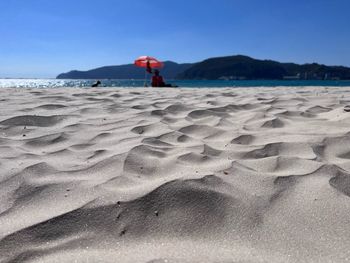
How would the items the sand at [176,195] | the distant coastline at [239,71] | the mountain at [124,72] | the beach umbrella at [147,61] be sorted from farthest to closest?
the mountain at [124,72] → the distant coastline at [239,71] → the beach umbrella at [147,61] → the sand at [176,195]

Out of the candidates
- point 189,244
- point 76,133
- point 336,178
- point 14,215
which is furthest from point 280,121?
point 14,215

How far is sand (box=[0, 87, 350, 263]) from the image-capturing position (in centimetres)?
107

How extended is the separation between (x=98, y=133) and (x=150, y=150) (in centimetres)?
66

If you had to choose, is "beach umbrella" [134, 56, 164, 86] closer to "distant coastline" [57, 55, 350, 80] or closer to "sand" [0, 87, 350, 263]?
"sand" [0, 87, 350, 263]

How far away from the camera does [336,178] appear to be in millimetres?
1538

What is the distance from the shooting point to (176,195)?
1381mm

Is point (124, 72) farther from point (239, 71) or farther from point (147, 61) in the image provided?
point (147, 61)

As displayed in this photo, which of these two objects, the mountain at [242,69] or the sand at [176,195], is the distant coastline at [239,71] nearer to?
the mountain at [242,69]

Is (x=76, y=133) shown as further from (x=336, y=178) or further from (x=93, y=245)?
(x=336, y=178)

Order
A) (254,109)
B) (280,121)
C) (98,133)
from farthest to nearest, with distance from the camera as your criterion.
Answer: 1. (254,109)
2. (280,121)
3. (98,133)

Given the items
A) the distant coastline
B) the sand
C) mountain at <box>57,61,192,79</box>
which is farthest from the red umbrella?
mountain at <box>57,61,192,79</box>

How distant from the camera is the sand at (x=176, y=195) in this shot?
42.2 inches

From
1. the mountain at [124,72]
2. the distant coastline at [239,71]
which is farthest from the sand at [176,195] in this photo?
the mountain at [124,72]

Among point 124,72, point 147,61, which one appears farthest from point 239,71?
point 147,61
